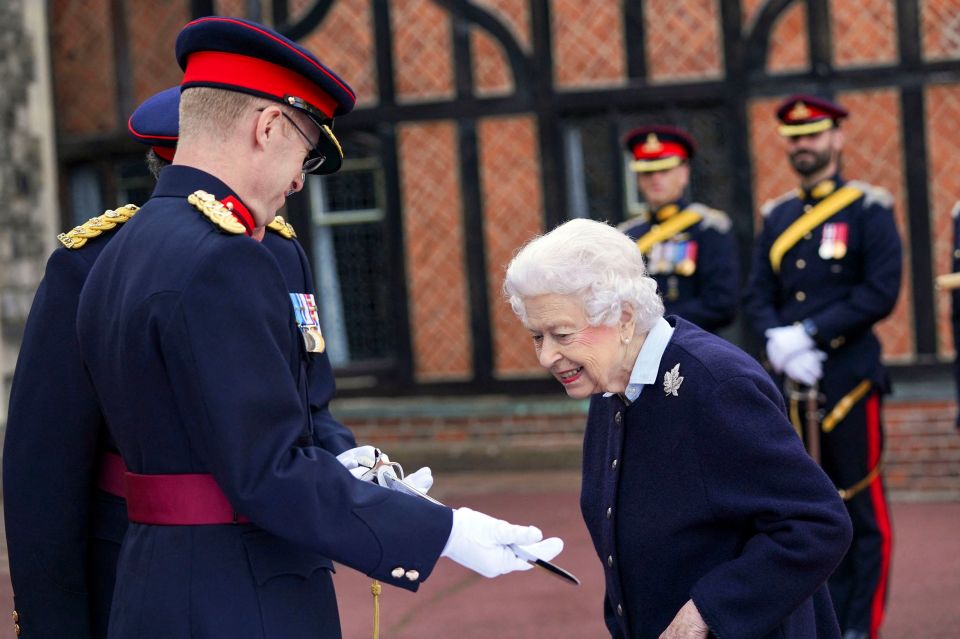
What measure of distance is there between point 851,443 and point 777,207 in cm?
113

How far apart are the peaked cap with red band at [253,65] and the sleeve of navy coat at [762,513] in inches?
37.1

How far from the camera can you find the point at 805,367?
5332mm

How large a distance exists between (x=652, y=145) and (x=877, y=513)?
85.0 inches

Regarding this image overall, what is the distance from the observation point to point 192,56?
2613 millimetres

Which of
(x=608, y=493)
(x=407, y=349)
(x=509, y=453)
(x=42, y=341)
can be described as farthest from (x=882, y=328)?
(x=42, y=341)

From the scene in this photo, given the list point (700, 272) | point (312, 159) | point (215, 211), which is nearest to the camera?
point (215, 211)

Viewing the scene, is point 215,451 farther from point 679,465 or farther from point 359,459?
point 679,465

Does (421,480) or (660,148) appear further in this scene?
(660,148)

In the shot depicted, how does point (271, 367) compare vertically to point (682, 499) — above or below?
above

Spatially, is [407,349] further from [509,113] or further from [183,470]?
[183,470]

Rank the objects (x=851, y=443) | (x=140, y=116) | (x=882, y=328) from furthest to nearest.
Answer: (x=882, y=328) → (x=851, y=443) → (x=140, y=116)

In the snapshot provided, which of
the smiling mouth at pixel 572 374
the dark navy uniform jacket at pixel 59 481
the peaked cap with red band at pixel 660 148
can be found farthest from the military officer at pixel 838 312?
the dark navy uniform jacket at pixel 59 481

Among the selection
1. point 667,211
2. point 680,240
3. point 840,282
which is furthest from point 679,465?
point 667,211

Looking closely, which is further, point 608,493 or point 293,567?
point 608,493
